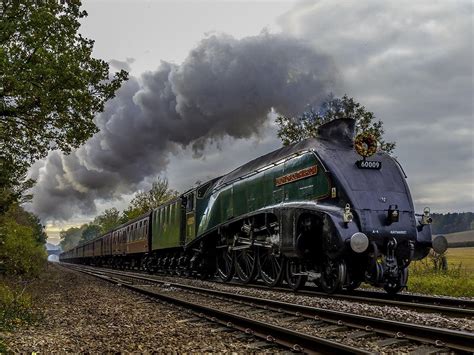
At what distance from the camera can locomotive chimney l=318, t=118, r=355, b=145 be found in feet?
37.2

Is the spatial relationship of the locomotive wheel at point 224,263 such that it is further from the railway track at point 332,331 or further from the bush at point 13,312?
the bush at point 13,312

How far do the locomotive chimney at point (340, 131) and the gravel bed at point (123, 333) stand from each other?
5426mm

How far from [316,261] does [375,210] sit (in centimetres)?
175

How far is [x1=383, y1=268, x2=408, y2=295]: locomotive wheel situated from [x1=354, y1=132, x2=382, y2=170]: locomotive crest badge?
2333mm

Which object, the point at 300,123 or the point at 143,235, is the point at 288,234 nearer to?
the point at 300,123

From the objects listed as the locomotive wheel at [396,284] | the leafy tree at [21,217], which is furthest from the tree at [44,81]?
the locomotive wheel at [396,284]

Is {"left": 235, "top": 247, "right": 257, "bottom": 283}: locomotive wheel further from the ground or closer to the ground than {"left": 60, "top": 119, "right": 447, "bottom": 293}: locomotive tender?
closer to the ground

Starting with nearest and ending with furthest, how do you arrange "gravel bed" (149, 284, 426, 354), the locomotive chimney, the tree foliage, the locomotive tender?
"gravel bed" (149, 284, 426, 354) < the locomotive tender < the locomotive chimney < the tree foliage

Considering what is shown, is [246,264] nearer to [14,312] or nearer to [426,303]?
[426,303]

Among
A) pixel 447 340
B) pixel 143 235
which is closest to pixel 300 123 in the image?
pixel 143 235

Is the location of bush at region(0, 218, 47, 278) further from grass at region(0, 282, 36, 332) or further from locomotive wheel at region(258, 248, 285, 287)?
locomotive wheel at region(258, 248, 285, 287)

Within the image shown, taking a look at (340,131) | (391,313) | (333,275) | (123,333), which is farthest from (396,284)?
(123,333)

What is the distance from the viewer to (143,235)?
26766mm

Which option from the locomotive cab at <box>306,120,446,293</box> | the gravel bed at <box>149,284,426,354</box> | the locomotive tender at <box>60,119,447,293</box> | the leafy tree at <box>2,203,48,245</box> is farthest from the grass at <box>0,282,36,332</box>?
the leafy tree at <box>2,203,48,245</box>
